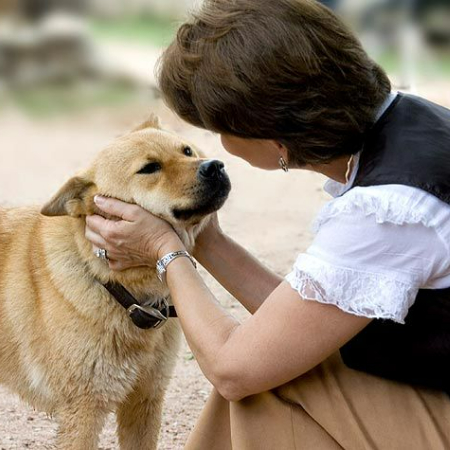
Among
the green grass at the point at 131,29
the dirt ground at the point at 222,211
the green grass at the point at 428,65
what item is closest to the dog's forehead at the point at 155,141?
the dirt ground at the point at 222,211

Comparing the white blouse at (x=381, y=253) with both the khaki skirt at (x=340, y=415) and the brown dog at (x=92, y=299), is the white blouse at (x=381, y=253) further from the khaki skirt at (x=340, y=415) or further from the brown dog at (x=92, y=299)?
the brown dog at (x=92, y=299)

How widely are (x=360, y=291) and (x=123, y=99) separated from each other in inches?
423

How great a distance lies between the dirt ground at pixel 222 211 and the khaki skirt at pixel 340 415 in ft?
4.71

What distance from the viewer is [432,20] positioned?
12.9 meters

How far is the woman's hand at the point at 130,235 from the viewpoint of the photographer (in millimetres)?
2797

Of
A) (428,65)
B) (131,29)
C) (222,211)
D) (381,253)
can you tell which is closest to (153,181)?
(381,253)

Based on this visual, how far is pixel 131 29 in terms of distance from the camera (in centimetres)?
1523

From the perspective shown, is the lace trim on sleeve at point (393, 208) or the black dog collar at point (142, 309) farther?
the black dog collar at point (142, 309)

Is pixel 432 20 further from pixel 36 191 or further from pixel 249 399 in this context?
pixel 249 399

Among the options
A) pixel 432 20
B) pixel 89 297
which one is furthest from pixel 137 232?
pixel 432 20

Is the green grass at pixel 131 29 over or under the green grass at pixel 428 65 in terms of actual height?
under

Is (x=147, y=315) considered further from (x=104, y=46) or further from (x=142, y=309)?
(x=104, y=46)

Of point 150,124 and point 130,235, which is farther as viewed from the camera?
point 150,124

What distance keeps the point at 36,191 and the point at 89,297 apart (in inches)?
201
